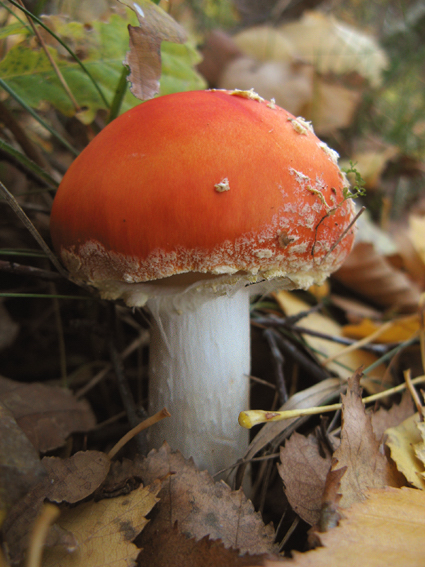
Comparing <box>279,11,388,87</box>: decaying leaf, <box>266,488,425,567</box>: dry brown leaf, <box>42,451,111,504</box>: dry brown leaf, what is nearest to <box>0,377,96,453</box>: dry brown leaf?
<box>42,451,111,504</box>: dry brown leaf

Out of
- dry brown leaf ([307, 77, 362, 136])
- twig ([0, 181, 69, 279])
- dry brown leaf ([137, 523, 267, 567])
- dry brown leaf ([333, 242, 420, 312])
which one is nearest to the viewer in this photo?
dry brown leaf ([137, 523, 267, 567])

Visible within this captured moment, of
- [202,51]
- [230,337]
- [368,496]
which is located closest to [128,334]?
[230,337]

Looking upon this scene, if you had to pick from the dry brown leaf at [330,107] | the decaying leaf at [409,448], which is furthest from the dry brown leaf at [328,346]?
the dry brown leaf at [330,107]

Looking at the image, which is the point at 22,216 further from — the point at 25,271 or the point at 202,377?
the point at 202,377

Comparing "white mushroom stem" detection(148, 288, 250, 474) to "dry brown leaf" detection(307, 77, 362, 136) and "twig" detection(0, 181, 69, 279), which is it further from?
"dry brown leaf" detection(307, 77, 362, 136)

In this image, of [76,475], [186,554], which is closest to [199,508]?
[186,554]

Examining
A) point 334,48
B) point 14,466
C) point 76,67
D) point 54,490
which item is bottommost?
point 54,490
